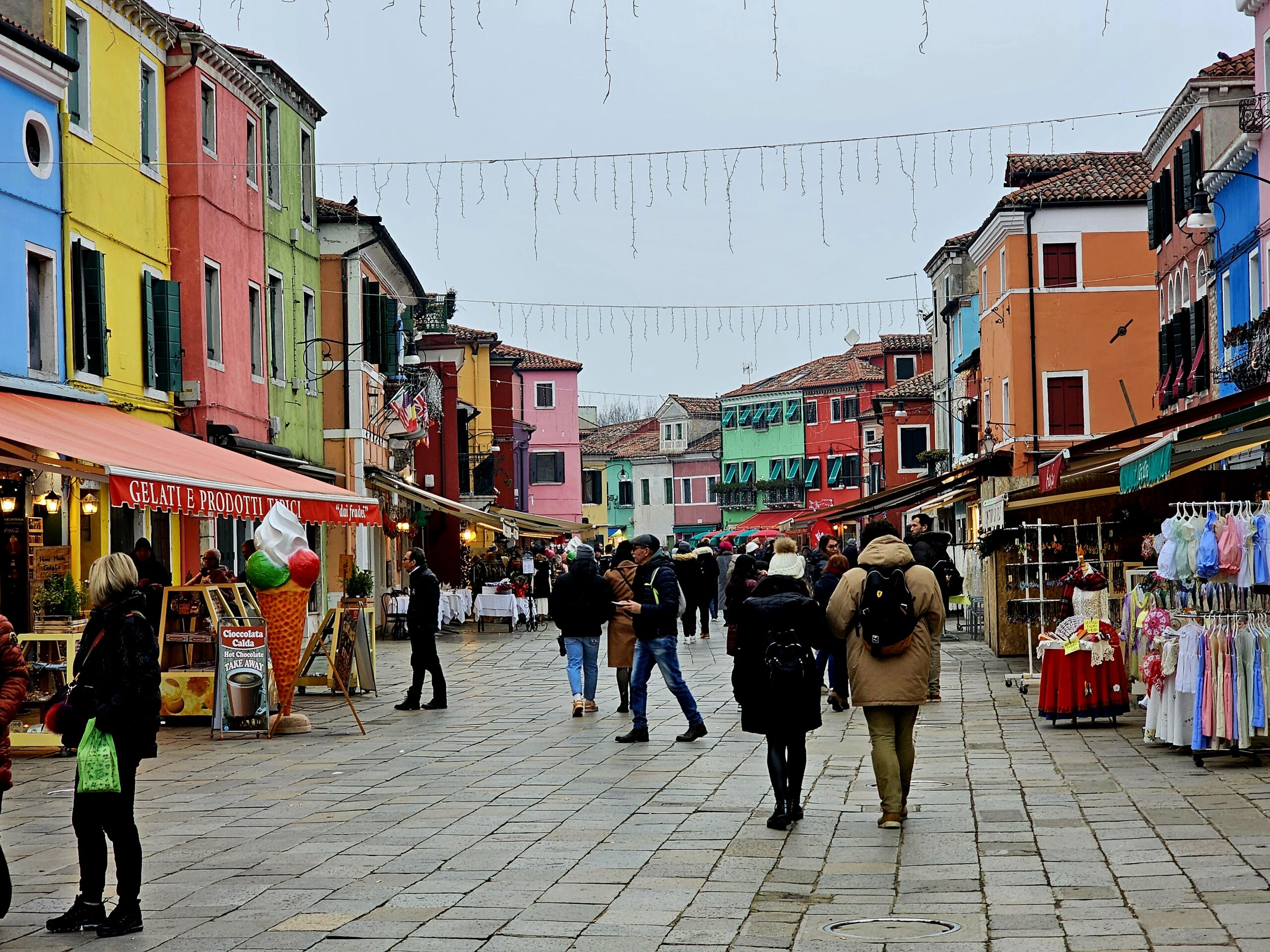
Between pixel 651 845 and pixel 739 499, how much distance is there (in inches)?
3145

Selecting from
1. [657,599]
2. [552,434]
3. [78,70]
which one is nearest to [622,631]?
[657,599]

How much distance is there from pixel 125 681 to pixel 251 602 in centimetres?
955

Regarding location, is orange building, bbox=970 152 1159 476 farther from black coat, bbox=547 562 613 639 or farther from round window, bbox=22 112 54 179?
round window, bbox=22 112 54 179

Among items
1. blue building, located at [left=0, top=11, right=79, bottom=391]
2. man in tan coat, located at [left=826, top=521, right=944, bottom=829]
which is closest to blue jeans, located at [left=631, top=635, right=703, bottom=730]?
man in tan coat, located at [left=826, top=521, right=944, bottom=829]

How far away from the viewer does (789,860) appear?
8.27 meters

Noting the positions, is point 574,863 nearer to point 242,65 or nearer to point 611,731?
point 611,731

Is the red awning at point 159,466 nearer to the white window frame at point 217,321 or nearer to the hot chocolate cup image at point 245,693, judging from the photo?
the hot chocolate cup image at point 245,693

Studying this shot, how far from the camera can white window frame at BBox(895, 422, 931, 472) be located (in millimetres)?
62625

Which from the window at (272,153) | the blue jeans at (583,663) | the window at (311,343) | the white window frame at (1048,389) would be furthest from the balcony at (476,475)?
the blue jeans at (583,663)

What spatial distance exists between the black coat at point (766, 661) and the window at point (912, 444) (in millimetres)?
53675

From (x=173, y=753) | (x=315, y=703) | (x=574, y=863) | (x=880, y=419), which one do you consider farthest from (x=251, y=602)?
(x=880, y=419)

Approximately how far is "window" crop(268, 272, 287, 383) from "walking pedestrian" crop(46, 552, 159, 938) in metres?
20.2

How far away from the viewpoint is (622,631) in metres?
15.8

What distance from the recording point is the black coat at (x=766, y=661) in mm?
9375
